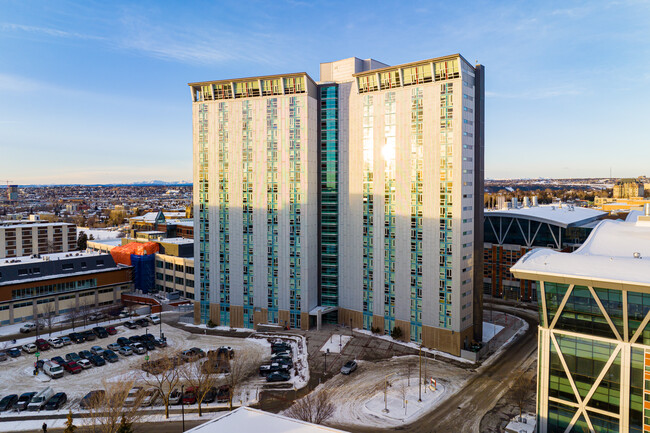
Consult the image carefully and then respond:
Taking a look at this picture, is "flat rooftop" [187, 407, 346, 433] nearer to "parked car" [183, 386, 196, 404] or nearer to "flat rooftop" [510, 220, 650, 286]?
"parked car" [183, 386, 196, 404]

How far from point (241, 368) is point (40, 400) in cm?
2587

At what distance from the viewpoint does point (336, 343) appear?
77.7 m

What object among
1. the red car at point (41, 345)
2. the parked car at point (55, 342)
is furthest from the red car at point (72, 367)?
the red car at point (41, 345)

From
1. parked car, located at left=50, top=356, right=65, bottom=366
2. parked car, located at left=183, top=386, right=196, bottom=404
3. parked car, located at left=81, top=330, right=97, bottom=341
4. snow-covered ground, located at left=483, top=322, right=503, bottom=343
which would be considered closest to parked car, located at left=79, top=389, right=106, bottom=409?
parked car, located at left=183, top=386, right=196, bottom=404

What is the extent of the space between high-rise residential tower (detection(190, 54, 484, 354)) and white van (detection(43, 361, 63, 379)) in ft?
98.6

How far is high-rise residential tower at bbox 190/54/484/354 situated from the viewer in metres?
73.6

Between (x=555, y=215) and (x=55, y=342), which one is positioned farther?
(x=555, y=215)

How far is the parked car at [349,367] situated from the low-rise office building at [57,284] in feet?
227

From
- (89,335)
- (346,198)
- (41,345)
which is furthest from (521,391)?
(41,345)

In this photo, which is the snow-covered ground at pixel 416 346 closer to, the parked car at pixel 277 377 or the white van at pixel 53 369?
the parked car at pixel 277 377

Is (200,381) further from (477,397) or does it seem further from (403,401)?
(477,397)

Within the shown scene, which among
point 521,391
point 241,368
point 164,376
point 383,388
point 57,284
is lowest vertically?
point 383,388

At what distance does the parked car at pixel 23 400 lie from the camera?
5422 centimetres

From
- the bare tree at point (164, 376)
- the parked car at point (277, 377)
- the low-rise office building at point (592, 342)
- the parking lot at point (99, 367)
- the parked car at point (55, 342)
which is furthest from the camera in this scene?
the parked car at point (55, 342)
